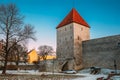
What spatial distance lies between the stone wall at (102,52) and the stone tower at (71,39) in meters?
1.71

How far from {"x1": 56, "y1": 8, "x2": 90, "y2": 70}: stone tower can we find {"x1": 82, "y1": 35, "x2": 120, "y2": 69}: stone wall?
1.71m

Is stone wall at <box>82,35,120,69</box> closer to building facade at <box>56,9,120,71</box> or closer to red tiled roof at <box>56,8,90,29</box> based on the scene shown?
building facade at <box>56,9,120,71</box>

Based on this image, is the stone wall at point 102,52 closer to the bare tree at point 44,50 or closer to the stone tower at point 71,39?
the stone tower at point 71,39

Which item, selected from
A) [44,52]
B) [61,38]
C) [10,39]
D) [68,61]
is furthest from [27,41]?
[44,52]

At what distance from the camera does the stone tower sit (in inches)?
1387

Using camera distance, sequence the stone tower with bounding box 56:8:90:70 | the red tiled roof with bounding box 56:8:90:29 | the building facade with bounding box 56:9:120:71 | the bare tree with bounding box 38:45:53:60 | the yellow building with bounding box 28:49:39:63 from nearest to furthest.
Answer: the building facade with bounding box 56:9:120:71 < the stone tower with bounding box 56:8:90:70 < the red tiled roof with bounding box 56:8:90:29 < the bare tree with bounding box 38:45:53:60 < the yellow building with bounding box 28:49:39:63

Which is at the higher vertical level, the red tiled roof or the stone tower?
the red tiled roof

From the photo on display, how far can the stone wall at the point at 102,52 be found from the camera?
29.3 meters

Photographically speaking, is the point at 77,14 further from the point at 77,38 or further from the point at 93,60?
the point at 93,60

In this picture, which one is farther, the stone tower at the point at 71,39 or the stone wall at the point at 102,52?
the stone tower at the point at 71,39

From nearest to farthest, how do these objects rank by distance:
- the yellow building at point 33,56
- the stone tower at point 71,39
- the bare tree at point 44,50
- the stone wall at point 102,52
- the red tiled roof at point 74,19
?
1. the stone wall at point 102,52
2. the stone tower at point 71,39
3. the red tiled roof at point 74,19
4. the bare tree at point 44,50
5. the yellow building at point 33,56

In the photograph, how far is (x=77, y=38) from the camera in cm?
3656

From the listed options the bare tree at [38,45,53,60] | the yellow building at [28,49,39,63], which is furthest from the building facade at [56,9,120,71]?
the yellow building at [28,49,39,63]

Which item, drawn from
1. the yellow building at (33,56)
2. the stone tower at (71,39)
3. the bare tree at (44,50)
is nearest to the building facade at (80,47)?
the stone tower at (71,39)
